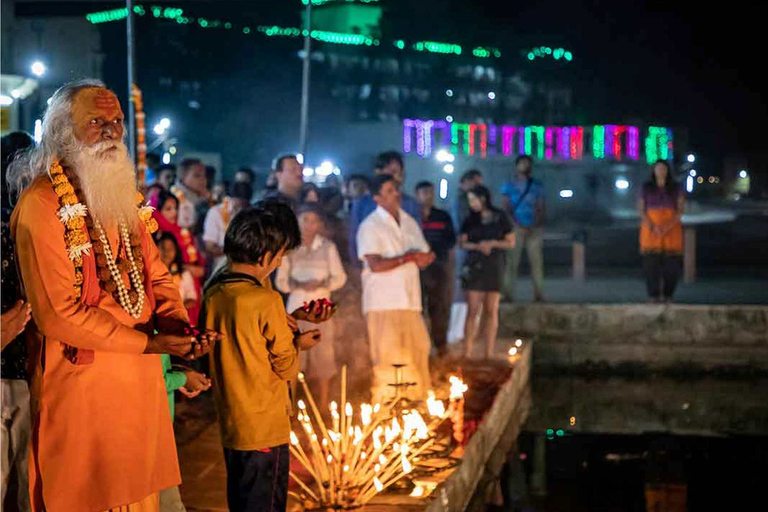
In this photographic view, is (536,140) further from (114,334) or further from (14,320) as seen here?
(114,334)

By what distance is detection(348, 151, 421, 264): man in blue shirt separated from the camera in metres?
9.78

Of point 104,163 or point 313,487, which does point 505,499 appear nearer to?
point 313,487

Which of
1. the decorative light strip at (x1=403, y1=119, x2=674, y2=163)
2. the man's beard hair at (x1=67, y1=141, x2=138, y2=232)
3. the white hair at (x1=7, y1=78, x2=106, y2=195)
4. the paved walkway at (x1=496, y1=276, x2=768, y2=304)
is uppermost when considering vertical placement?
the decorative light strip at (x1=403, y1=119, x2=674, y2=163)

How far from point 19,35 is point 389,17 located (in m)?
15.8

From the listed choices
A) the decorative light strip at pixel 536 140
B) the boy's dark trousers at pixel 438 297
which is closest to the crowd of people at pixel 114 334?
the boy's dark trousers at pixel 438 297

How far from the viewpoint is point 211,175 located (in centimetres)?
1238

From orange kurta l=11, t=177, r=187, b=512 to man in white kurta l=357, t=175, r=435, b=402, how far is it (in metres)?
4.92

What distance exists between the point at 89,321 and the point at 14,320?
0.74m

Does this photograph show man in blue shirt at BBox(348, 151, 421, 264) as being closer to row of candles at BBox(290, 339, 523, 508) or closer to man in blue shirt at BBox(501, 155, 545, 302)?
row of candles at BBox(290, 339, 523, 508)

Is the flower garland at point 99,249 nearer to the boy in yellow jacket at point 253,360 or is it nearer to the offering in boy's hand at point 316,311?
the boy in yellow jacket at point 253,360

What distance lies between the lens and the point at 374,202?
10.0m

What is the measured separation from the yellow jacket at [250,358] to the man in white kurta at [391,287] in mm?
3927

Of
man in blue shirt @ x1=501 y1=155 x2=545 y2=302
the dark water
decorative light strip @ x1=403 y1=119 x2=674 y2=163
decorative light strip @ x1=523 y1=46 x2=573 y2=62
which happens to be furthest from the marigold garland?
decorative light strip @ x1=523 y1=46 x2=573 y2=62

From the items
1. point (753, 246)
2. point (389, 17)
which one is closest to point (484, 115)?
point (389, 17)
